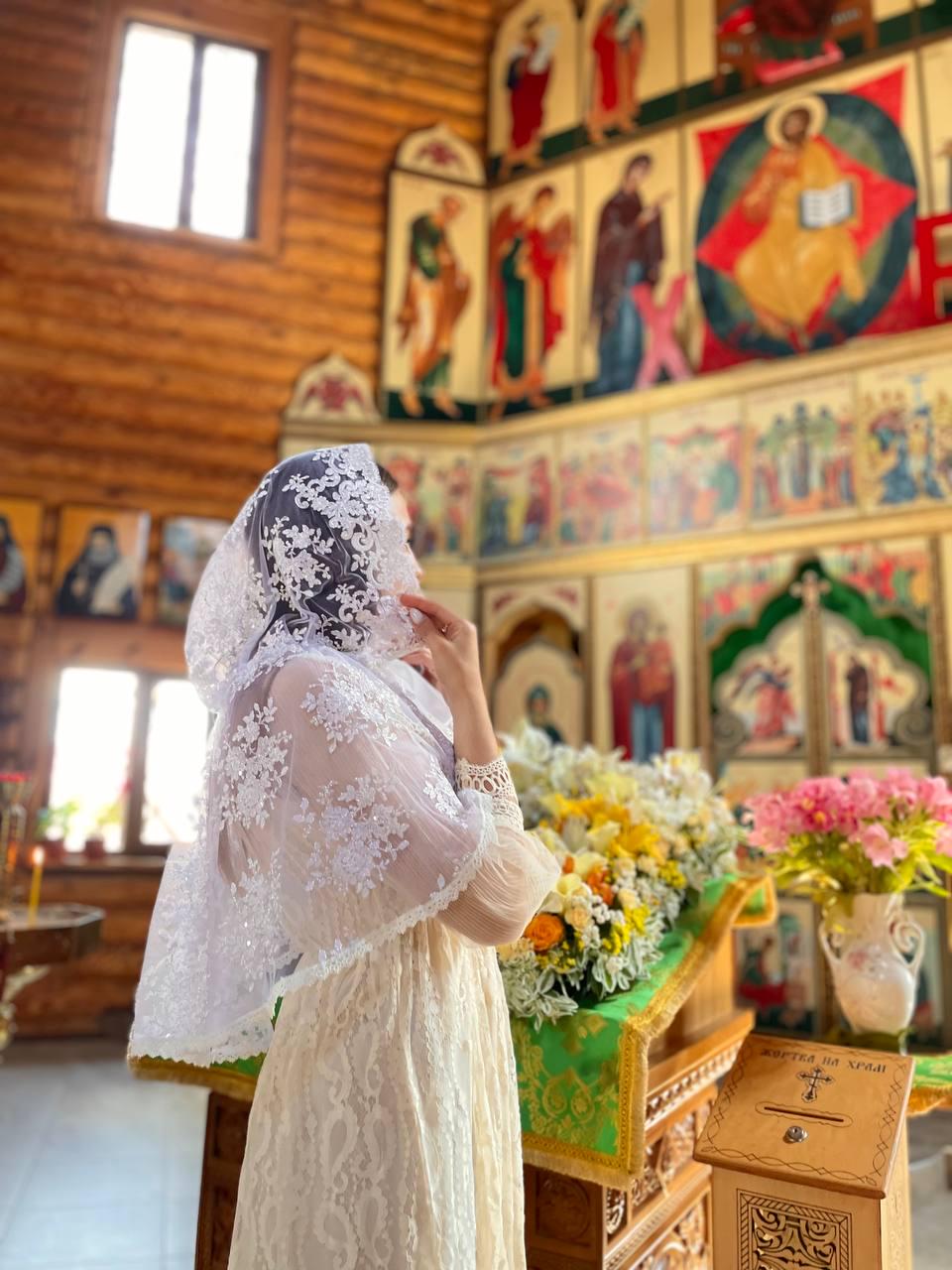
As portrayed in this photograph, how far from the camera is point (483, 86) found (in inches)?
352

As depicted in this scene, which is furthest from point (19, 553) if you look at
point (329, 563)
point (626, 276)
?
point (329, 563)

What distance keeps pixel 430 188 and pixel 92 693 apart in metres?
5.20

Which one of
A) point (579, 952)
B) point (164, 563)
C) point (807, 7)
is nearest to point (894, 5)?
point (807, 7)

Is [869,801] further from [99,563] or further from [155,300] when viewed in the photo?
[155,300]

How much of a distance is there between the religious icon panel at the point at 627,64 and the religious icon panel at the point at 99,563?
502cm

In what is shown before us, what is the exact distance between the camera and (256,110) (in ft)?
27.8

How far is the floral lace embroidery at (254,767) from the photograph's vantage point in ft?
4.73

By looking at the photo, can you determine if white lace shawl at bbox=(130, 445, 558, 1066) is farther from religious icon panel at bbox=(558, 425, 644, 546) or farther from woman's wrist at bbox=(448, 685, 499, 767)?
religious icon panel at bbox=(558, 425, 644, 546)

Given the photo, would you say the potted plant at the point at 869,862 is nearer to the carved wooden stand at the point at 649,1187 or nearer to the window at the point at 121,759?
the carved wooden stand at the point at 649,1187

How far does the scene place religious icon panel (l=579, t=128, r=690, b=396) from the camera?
7465mm

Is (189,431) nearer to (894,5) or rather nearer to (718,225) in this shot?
(718,225)

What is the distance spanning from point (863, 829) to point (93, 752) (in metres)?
6.27

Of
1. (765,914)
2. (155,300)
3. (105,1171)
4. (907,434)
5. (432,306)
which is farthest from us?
(432,306)

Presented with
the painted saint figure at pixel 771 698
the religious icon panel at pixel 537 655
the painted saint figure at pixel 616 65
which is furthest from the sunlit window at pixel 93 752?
the painted saint figure at pixel 616 65
